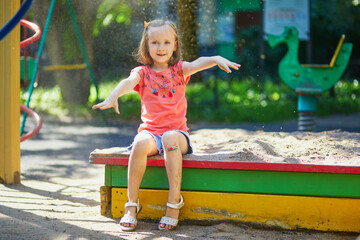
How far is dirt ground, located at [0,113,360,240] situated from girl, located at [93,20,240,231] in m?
0.17

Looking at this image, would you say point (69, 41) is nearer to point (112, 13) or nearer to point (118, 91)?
point (112, 13)

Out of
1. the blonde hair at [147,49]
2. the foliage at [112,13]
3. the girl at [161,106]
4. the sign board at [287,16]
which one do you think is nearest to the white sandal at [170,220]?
the girl at [161,106]

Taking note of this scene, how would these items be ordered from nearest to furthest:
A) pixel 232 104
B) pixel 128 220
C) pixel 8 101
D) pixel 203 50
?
pixel 128 220 → pixel 8 101 → pixel 203 50 → pixel 232 104

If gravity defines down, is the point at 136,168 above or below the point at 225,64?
below

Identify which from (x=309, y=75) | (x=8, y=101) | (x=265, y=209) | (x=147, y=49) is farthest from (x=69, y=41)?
(x=265, y=209)

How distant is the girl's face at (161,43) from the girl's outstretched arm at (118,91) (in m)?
0.17

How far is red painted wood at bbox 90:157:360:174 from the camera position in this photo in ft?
6.93

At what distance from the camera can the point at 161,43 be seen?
8.29 ft

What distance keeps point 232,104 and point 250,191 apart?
547cm

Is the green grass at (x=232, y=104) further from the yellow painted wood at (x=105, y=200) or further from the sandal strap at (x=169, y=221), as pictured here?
the sandal strap at (x=169, y=221)

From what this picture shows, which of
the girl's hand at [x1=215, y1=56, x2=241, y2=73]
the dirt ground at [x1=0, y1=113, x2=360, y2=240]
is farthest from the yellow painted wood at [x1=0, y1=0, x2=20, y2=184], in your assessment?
the girl's hand at [x1=215, y1=56, x2=241, y2=73]

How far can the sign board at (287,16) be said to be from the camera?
7.71 metres

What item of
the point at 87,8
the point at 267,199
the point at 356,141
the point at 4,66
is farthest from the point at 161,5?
the point at 267,199

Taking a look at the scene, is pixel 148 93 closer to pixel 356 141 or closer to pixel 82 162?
pixel 356 141
